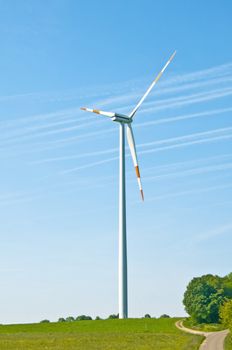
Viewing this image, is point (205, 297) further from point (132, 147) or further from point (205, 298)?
point (132, 147)

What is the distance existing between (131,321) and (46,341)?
81.0 ft

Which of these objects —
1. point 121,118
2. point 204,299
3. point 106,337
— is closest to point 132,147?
point 121,118

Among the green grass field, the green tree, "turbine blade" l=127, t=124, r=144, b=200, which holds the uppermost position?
"turbine blade" l=127, t=124, r=144, b=200

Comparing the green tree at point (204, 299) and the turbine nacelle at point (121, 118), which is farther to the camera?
the green tree at point (204, 299)

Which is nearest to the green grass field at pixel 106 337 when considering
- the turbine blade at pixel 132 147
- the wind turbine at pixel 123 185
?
the wind turbine at pixel 123 185

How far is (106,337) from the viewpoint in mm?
86562

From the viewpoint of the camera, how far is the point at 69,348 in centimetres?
7256

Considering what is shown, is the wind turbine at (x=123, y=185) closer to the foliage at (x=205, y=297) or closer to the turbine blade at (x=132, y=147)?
the turbine blade at (x=132, y=147)

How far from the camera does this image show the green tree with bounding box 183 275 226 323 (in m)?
115

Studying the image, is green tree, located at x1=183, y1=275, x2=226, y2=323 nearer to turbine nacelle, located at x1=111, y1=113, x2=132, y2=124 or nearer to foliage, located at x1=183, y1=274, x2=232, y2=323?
foliage, located at x1=183, y1=274, x2=232, y2=323

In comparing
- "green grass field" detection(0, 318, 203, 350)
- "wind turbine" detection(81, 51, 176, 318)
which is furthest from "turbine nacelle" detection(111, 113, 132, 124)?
"green grass field" detection(0, 318, 203, 350)

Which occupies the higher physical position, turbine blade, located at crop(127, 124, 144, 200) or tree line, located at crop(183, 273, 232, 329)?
turbine blade, located at crop(127, 124, 144, 200)

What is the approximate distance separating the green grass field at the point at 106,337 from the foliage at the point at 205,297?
16.8 ft

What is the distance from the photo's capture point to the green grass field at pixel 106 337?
7411cm
